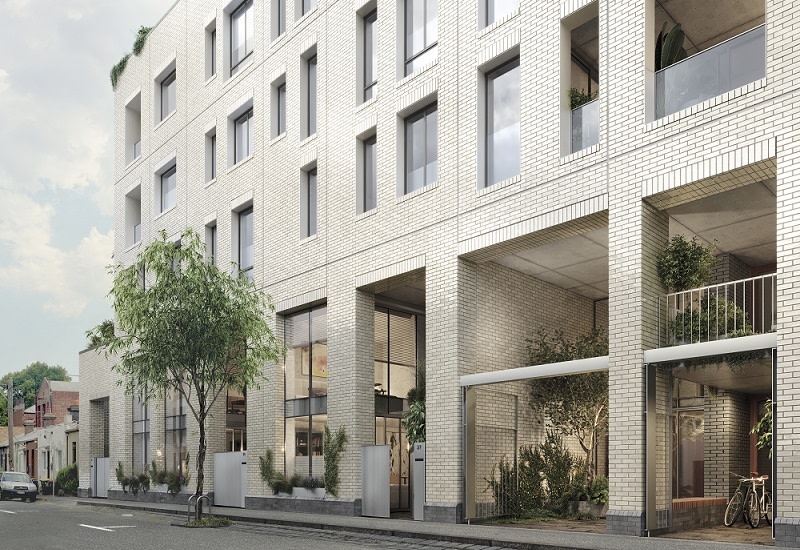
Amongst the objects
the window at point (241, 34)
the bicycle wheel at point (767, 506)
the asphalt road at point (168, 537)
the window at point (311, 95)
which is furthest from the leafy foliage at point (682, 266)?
the window at point (241, 34)

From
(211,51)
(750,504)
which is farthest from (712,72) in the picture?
(211,51)

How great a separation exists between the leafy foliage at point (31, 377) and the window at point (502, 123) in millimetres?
96162

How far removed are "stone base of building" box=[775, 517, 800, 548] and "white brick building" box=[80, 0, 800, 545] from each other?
4 centimetres

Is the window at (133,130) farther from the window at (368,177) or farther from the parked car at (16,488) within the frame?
the window at (368,177)

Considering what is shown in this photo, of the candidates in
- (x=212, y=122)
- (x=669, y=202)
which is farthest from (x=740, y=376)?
(x=212, y=122)

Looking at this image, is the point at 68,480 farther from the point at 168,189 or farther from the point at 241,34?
the point at 241,34

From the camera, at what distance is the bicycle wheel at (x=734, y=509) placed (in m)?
17.1

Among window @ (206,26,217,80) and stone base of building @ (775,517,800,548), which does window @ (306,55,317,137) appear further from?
stone base of building @ (775,517,800,548)

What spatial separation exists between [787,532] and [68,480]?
41487 mm

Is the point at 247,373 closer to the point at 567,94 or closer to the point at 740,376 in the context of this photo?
the point at 567,94

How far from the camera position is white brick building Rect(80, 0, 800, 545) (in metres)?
14.8

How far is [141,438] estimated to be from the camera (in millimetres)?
35031

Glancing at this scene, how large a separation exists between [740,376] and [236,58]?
2028 cm

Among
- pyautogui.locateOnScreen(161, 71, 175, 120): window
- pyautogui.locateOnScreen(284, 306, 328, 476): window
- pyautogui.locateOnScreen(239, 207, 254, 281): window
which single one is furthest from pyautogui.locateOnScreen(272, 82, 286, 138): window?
pyautogui.locateOnScreen(161, 71, 175, 120): window
